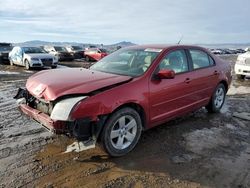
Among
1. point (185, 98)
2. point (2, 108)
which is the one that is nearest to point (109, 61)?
point (185, 98)

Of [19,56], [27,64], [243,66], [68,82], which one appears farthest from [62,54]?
[68,82]

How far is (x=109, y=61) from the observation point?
5.82 meters

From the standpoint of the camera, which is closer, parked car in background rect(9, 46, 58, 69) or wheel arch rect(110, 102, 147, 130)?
wheel arch rect(110, 102, 147, 130)

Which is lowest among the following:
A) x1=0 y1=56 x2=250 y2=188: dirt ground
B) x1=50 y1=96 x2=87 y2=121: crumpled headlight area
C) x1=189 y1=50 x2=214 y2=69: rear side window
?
x1=0 y1=56 x2=250 y2=188: dirt ground

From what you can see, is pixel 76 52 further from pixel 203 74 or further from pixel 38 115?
pixel 38 115

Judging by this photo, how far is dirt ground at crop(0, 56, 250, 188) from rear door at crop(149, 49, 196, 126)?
0.46 metres

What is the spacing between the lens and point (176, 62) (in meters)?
5.64

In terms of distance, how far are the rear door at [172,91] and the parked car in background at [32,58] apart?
1357 centimetres

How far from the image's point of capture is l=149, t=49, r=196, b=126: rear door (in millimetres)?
4988

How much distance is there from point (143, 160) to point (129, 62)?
184 centimetres

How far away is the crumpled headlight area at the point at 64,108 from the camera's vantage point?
3.98m

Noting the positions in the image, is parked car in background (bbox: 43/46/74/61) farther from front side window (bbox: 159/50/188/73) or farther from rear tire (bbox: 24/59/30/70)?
front side window (bbox: 159/50/188/73)

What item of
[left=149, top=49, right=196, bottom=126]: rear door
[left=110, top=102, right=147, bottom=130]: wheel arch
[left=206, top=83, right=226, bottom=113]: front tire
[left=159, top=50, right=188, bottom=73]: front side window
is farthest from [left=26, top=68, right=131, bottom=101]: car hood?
[left=206, top=83, right=226, bottom=113]: front tire

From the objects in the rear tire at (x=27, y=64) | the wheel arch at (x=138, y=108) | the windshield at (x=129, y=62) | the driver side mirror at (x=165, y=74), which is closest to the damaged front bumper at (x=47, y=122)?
the wheel arch at (x=138, y=108)
